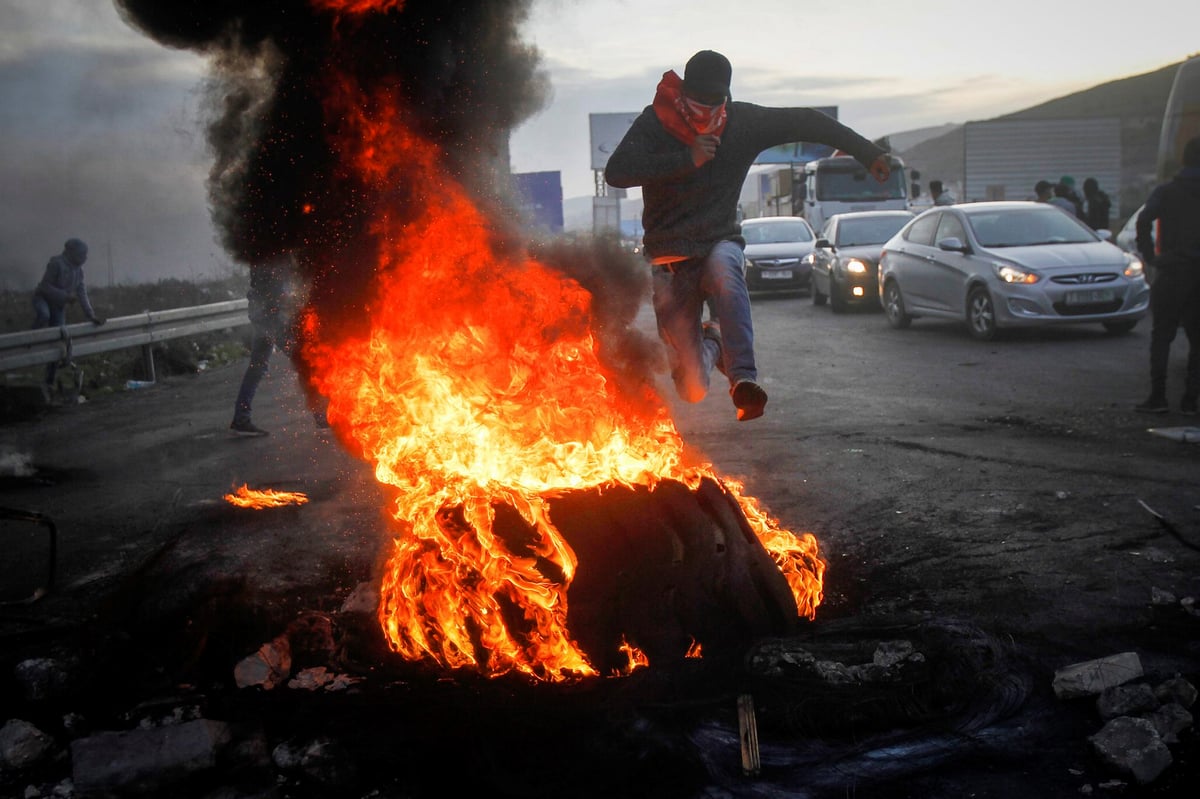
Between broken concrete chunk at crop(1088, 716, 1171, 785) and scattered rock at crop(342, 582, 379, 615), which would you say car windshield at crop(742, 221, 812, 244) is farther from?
broken concrete chunk at crop(1088, 716, 1171, 785)

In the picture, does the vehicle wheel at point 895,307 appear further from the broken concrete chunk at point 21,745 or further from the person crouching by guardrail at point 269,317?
the broken concrete chunk at point 21,745

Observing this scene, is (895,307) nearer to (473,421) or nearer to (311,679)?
(473,421)

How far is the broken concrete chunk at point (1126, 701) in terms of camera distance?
132 inches

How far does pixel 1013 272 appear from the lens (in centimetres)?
1405

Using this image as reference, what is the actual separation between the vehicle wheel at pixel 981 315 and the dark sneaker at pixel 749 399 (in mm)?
9936

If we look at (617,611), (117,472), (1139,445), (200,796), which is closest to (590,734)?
(617,611)

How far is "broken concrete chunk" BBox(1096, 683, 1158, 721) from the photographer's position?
132 inches

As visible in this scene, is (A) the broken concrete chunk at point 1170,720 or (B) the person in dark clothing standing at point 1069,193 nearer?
(A) the broken concrete chunk at point 1170,720

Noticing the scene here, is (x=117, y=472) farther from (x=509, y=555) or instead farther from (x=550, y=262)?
(x=509, y=555)

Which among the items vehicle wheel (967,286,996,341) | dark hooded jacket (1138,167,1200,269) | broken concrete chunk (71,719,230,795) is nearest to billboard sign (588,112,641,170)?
vehicle wheel (967,286,996,341)

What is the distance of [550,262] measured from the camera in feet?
20.6

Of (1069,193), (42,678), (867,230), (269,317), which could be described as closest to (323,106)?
(42,678)

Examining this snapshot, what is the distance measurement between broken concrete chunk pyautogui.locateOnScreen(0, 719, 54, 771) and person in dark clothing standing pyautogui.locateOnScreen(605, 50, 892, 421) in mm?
3331

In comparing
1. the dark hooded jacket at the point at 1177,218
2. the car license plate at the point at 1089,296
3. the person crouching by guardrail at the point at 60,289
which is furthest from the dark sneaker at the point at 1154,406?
the person crouching by guardrail at the point at 60,289
